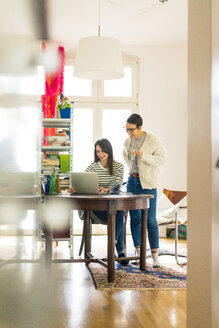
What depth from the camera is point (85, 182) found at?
3.71 metres

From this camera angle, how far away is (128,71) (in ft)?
21.6

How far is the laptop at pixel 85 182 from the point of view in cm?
366

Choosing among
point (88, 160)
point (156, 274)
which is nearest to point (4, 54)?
point (156, 274)

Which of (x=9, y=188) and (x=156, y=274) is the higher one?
(x=9, y=188)

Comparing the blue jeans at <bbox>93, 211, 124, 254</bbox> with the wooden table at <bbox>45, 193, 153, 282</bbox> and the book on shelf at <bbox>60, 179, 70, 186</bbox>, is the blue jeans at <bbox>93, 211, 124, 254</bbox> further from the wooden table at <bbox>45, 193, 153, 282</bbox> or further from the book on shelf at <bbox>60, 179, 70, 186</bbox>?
the book on shelf at <bbox>60, 179, 70, 186</bbox>

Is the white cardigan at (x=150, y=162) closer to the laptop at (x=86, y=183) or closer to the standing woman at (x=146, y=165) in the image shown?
the standing woman at (x=146, y=165)

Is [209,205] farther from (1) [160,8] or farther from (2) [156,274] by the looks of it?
(1) [160,8]

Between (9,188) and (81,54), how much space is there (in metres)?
3.48

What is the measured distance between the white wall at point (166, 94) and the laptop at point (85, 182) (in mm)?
2979

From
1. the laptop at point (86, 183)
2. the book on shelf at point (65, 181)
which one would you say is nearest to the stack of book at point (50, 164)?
the book on shelf at point (65, 181)

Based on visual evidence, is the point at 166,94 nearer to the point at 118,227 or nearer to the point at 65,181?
the point at 65,181

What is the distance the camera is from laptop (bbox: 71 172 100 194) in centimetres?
366

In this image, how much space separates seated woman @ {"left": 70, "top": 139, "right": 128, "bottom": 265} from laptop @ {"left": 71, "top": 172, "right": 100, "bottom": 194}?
23 centimetres

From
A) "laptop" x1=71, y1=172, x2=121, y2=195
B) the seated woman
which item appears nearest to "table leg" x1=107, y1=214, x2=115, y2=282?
"laptop" x1=71, y1=172, x2=121, y2=195
